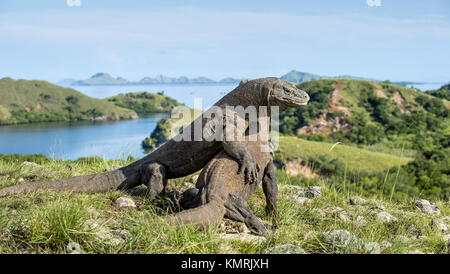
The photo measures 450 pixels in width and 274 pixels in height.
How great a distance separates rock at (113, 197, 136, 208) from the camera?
20.1 feet

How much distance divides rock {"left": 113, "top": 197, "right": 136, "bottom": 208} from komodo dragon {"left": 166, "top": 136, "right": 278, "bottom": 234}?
1058 mm

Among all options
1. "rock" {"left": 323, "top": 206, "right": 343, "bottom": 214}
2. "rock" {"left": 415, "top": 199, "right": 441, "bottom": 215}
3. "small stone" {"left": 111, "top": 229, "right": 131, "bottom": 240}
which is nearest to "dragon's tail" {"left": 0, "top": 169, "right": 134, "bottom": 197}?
"small stone" {"left": 111, "top": 229, "right": 131, "bottom": 240}

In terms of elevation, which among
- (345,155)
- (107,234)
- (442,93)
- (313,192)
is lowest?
(345,155)

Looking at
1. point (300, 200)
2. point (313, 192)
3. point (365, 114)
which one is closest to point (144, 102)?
point (365, 114)

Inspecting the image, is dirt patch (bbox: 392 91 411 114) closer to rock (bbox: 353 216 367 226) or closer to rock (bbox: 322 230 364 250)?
rock (bbox: 353 216 367 226)

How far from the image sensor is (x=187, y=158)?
6.52 meters

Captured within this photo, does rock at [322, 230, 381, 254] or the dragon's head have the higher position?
the dragon's head

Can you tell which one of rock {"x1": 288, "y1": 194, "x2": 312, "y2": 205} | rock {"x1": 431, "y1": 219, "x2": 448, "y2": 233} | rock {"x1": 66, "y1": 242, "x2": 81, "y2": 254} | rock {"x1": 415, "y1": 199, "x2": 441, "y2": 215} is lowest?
rock {"x1": 415, "y1": 199, "x2": 441, "y2": 215}

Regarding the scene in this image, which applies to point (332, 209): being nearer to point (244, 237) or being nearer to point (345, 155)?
point (244, 237)

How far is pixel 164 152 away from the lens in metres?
6.80

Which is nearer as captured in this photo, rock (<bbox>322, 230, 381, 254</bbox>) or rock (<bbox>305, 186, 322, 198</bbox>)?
rock (<bbox>322, 230, 381, 254</bbox>)

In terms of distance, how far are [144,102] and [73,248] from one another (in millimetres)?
158298
